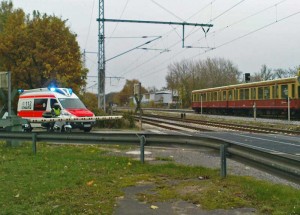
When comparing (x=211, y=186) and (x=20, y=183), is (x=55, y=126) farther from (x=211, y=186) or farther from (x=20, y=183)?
(x=211, y=186)

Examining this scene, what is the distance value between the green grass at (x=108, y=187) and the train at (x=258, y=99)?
18.6m

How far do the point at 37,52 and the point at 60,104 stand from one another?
13.1m

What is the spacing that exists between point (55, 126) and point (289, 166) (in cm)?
1536

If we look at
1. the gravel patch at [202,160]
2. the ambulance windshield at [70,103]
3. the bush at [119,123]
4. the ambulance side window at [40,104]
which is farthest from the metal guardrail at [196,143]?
the bush at [119,123]

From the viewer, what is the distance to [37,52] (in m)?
33.0

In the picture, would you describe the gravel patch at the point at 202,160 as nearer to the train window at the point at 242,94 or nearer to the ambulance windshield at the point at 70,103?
the ambulance windshield at the point at 70,103

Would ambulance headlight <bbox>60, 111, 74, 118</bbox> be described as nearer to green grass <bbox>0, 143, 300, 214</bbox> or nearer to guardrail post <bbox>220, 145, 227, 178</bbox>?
green grass <bbox>0, 143, 300, 214</bbox>

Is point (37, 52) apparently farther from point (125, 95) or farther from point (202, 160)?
point (125, 95)

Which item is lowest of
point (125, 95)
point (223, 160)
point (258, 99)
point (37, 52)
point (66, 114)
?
point (223, 160)

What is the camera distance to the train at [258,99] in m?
31.8

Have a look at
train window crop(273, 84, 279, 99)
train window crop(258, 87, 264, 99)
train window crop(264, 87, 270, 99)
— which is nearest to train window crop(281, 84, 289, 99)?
train window crop(273, 84, 279, 99)

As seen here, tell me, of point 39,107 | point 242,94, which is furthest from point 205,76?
point 39,107

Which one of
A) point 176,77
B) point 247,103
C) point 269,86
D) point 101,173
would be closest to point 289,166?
point 101,173

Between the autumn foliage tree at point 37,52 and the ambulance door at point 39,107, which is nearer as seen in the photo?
the ambulance door at point 39,107
